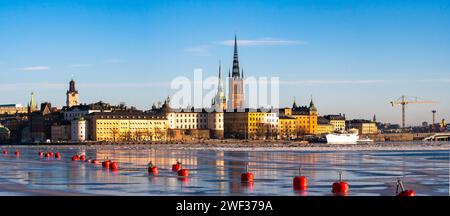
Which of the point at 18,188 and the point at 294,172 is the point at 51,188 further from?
the point at 294,172

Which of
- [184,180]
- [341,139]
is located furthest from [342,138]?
[184,180]

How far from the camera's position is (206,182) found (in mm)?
42250

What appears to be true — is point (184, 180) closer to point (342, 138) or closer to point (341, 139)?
point (341, 139)

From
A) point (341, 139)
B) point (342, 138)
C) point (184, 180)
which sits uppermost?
point (342, 138)

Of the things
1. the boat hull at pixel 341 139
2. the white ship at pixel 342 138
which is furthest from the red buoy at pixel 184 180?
the white ship at pixel 342 138

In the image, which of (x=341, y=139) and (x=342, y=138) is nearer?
(x=341, y=139)

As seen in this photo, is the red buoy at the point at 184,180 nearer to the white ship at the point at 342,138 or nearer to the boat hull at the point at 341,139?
the boat hull at the point at 341,139

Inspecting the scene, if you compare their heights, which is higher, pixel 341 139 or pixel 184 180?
pixel 341 139

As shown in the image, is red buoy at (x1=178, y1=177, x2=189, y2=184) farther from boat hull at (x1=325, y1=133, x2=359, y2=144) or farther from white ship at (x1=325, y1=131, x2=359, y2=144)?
white ship at (x1=325, y1=131, x2=359, y2=144)

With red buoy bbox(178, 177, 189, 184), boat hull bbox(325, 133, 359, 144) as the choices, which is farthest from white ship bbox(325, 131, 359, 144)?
red buoy bbox(178, 177, 189, 184)

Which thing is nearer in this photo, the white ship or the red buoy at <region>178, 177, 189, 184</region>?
the red buoy at <region>178, 177, 189, 184</region>

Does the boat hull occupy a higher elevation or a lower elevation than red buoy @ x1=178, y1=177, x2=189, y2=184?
higher
